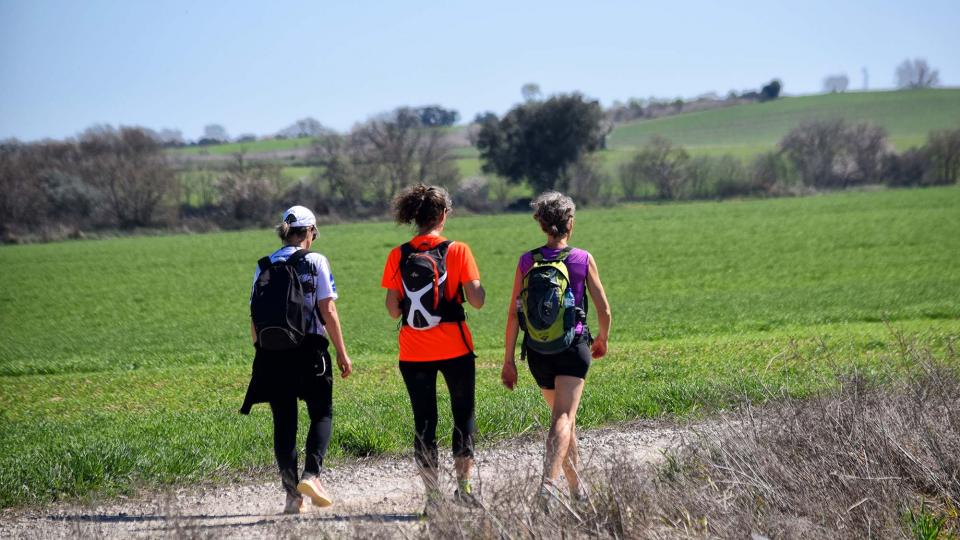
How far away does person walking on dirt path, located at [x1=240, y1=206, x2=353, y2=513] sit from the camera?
564 centimetres

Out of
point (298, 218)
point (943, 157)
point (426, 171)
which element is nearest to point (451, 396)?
point (298, 218)

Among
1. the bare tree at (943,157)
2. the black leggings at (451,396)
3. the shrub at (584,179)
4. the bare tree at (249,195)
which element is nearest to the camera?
the black leggings at (451,396)

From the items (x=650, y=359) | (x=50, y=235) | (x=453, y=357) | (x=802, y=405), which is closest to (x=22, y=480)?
(x=453, y=357)

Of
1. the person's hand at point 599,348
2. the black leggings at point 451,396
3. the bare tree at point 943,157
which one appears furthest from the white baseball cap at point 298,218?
the bare tree at point 943,157

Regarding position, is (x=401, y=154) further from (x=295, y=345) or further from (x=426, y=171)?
(x=295, y=345)

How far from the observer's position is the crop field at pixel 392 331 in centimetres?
753

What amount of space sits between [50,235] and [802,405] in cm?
5558

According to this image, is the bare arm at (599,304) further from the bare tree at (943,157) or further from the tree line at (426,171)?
the bare tree at (943,157)

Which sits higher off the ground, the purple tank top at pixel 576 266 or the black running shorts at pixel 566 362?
the purple tank top at pixel 576 266

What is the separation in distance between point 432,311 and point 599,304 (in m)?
0.96

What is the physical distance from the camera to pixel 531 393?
A: 918 cm

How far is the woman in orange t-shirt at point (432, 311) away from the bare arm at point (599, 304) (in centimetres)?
63

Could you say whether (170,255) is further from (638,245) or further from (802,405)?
(802,405)

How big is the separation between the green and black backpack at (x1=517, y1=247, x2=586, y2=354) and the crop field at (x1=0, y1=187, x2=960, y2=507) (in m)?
0.65
